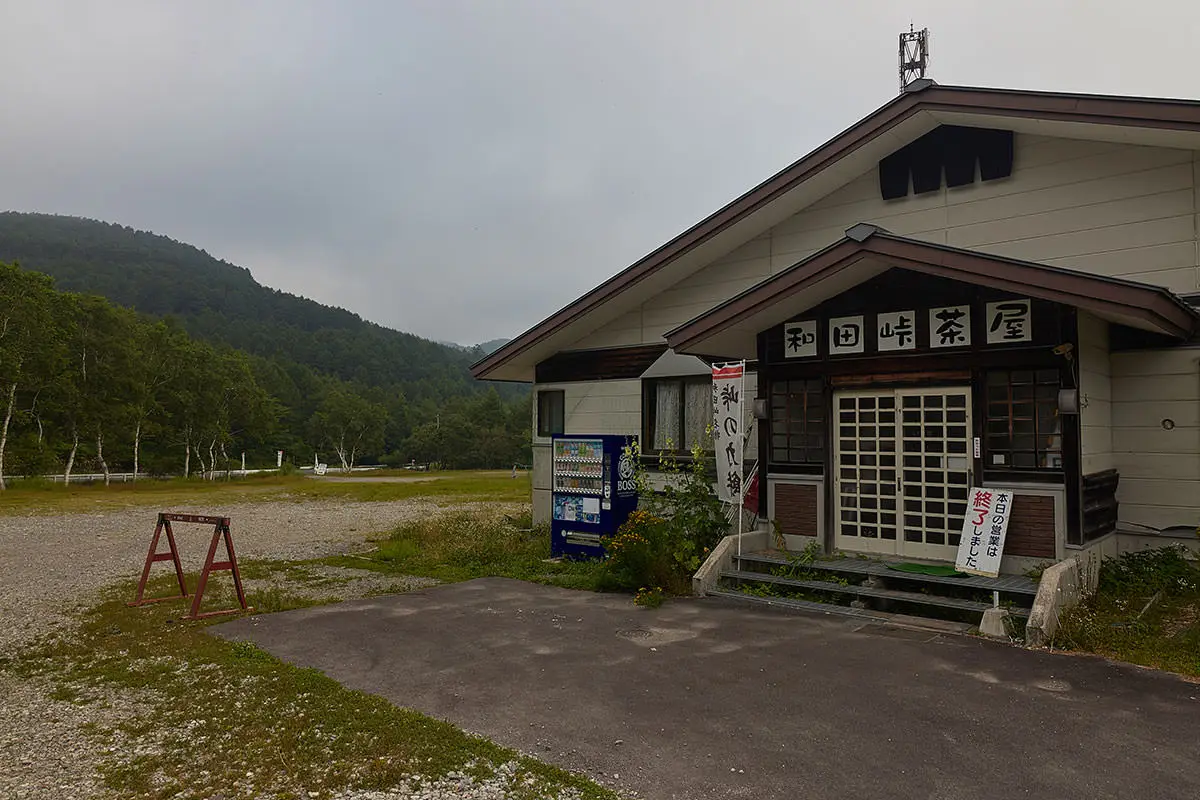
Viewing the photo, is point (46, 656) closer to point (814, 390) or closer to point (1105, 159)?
point (814, 390)

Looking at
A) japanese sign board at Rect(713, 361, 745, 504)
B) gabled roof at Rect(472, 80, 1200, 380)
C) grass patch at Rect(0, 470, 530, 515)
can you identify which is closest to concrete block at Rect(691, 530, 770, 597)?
japanese sign board at Rect(713, 361, 745, 504)

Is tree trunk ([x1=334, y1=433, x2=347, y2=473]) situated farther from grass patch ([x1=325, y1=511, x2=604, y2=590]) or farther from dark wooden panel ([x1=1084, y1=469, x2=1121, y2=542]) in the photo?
dark wooden panel ([x1=1084, y1=469, x2=1121, y2=542])

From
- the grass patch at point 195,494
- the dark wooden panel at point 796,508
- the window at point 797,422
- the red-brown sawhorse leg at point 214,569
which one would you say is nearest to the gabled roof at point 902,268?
the window at point 797,422

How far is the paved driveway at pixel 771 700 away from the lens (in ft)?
13.3

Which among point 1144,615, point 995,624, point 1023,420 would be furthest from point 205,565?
point 1144,615

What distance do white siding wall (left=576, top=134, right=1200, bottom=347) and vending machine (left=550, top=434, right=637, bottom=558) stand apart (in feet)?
13.3

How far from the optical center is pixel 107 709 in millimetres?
5172

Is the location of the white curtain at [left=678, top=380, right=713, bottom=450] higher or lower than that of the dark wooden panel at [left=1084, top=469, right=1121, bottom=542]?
higher

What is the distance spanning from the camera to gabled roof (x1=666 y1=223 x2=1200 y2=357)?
674cm

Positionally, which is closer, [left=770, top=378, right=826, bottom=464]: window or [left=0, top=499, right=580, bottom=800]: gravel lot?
[left=0, top=499, right=580, bottom=800]: gravel lot

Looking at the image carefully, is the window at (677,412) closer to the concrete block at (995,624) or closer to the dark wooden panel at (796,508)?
the dark wooden panel at (796,508)

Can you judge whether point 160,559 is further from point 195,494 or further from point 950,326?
point 195,494

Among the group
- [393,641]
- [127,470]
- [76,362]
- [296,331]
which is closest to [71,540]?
[393,641]

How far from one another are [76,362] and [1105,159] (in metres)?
41.3
